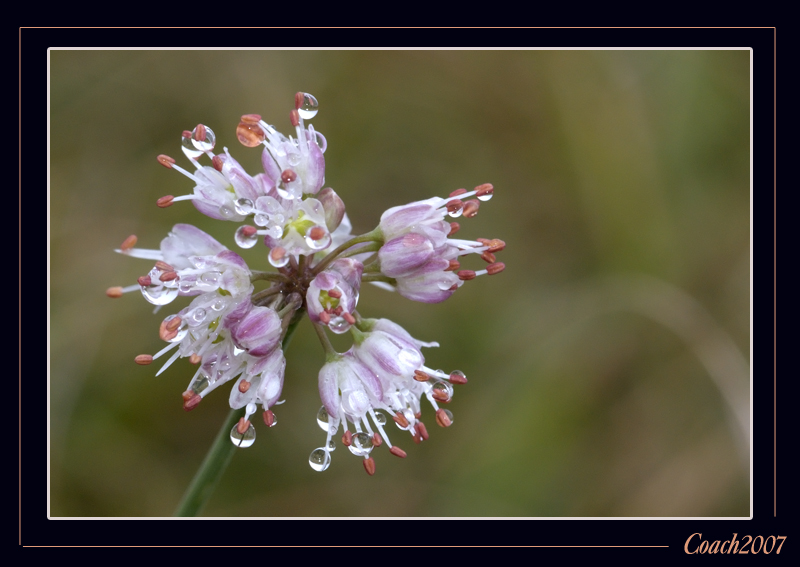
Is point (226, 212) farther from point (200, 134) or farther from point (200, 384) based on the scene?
point (200, 384)

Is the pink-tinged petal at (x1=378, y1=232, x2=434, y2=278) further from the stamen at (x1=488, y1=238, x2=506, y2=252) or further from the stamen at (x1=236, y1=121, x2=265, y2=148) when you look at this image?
the stamen at (x1=236, y1=121, x2=265, y2=148)

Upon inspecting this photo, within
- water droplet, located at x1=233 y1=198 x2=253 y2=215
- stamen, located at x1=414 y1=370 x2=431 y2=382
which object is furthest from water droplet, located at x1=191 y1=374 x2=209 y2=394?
stamen, located at x1=414 y1=370 x2=431 y2=382

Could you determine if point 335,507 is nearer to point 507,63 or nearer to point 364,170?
point 364,170

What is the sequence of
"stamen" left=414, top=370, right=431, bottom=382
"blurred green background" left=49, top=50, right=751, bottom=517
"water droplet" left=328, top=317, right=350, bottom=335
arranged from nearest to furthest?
1. "water droplet" left=328, top=317, right=350, bottom=335
2. "stamen" left=414, top=370, right=431, bottom=382
3. "blurred green background" left=49, top=50, right=751, bottom=517

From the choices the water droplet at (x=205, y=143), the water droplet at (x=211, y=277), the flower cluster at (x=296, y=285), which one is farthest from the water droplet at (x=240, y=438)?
the water droplet at (x=205, y=143)

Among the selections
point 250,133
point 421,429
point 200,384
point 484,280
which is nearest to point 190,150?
point 250,133
